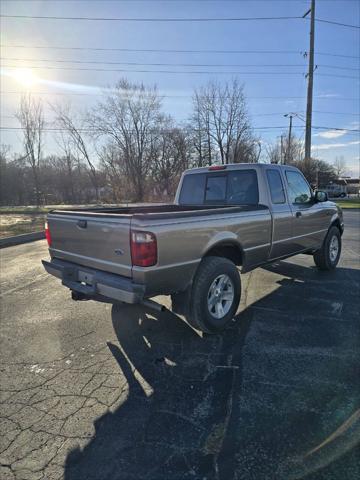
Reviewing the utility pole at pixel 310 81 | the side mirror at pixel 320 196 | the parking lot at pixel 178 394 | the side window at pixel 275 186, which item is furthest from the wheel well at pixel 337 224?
the utility pole at pixel 310 81

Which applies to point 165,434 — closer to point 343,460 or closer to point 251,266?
point 343,460

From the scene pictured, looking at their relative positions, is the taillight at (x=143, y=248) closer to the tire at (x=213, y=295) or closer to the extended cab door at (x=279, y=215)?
the tire at (x=213, y=295)

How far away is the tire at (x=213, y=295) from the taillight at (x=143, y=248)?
745mm

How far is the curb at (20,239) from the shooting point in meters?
10.6

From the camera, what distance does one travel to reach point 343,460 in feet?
6.57

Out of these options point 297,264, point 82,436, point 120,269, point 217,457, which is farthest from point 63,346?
point 297,264

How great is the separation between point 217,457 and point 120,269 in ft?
5.84

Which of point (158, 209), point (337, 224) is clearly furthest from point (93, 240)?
point (337, 224)

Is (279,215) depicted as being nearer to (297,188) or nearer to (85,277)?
(297,188)

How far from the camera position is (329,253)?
255 inches

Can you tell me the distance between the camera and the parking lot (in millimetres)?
2016

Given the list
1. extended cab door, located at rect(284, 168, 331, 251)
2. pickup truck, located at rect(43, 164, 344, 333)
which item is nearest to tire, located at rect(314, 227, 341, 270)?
extended cab door, located at rect(284, 168, 331, 251)

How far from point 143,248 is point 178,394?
1.31m

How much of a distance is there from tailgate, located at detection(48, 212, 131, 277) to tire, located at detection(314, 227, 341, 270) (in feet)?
15.2
